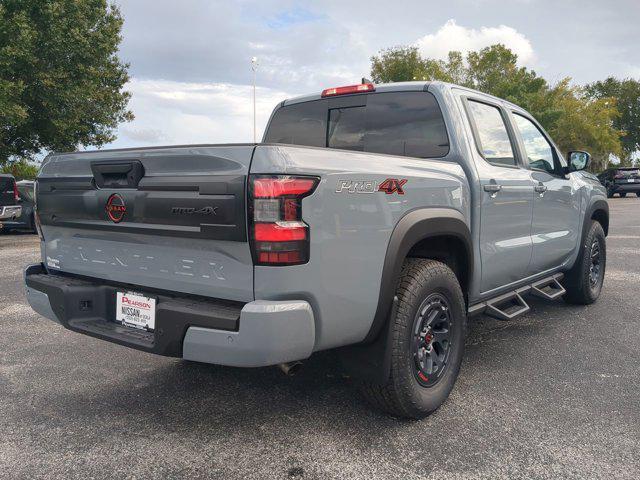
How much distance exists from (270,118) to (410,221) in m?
2.03

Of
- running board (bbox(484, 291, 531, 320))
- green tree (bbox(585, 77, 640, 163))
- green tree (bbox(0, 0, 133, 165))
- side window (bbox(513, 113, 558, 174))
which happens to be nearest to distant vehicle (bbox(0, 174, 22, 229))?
green tree (bbox(0, 0, 133, 165))

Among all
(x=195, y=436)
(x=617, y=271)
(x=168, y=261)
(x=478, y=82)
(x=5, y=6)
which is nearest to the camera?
(x=168, y=261)

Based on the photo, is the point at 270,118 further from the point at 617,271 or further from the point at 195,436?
the point at 617,271

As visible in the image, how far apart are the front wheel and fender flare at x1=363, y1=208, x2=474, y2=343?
12 cm

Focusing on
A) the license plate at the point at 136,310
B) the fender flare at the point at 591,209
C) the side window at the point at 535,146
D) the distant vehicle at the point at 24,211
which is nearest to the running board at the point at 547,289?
the fender flare at the point at 591,209

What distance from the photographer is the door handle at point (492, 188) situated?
3428mm

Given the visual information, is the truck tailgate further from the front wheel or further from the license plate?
the front wheel

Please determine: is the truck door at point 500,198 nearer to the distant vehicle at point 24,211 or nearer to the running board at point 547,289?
the running board at point 547,289

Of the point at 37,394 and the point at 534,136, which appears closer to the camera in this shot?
the point at 37,394

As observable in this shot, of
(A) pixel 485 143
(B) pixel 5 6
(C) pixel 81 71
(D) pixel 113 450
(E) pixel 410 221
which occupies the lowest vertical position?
(D) pixel 113 450

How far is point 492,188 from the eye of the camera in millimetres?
3471

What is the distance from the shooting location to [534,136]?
15.0 ft

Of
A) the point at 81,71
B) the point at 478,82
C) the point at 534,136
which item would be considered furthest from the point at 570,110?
the point at 534,136

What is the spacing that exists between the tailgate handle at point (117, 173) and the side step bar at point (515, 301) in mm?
2175
